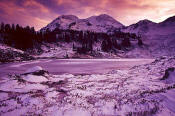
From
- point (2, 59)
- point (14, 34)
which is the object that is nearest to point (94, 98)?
point (2, 59)

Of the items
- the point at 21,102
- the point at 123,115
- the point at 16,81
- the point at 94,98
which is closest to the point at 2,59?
the point at 16,81

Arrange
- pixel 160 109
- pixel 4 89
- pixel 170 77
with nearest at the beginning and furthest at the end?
pixel 160 109 < pixel 4 89 < pixel 170 77

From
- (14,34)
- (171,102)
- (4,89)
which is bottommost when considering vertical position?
(4,89)

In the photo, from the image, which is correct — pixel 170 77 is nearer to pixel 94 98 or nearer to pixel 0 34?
pixel 94 98

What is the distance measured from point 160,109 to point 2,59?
158 ft

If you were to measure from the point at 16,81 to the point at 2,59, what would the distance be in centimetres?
3442

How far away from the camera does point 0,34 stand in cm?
7588

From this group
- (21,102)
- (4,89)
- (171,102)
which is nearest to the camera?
(171,102)

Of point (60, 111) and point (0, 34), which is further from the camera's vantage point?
point (0, 34)

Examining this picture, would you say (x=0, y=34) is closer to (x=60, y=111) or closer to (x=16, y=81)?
(x=16, y=81)

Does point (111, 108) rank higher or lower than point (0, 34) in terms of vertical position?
lower

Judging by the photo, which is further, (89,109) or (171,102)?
(89,109)

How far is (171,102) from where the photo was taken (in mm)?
7070

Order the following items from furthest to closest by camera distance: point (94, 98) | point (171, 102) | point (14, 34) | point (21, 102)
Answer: point (14, 34), point (94, 98), point (21, 102), point (171, 102)
